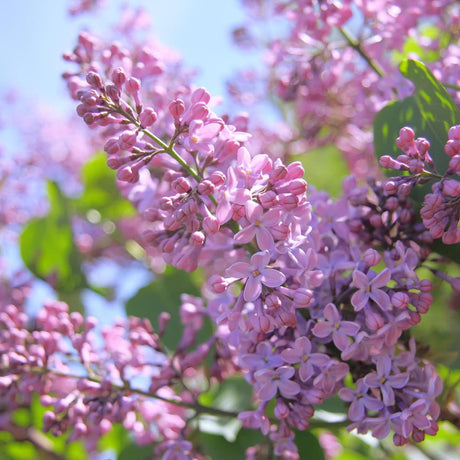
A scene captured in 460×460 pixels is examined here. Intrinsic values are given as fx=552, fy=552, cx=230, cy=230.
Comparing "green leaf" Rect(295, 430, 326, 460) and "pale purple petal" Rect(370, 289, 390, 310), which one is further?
"green leaf" Rect(295, 430, 326, 460)

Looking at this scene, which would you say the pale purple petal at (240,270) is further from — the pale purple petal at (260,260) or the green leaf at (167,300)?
the green leaf at (167,300)

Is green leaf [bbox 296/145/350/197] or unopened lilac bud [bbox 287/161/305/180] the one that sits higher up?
unopened lilac bud [bbox 287/161/305/180]

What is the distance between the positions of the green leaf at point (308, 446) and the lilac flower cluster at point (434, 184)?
0.68m

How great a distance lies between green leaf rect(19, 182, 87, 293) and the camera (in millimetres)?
2609

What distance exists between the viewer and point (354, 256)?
4.32 feet

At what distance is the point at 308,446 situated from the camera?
1508 mm

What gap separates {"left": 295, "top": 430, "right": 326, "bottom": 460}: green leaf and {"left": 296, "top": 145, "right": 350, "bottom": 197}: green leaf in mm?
1189

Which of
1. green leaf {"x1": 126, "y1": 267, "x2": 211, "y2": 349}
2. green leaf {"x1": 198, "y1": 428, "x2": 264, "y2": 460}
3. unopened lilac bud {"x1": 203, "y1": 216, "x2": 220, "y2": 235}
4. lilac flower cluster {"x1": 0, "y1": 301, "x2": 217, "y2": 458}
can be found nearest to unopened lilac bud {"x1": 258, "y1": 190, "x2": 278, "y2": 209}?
unopened lilac bud {"x1": 203, "y1": 216, "x2": 220, "y2": 235}

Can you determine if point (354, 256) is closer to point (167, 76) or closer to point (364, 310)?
point (364, 310)

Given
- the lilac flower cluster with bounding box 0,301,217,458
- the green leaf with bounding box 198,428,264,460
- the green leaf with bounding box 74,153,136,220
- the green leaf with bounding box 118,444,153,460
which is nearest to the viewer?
the lilac flower cluster with bounding box 0,301,217,458

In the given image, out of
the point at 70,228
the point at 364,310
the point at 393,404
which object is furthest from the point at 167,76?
the point at 393,404

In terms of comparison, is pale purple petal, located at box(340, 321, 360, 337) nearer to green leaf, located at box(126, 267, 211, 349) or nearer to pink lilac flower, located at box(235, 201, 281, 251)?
pink lilac flower, located at box(235, 201, 281, 251)

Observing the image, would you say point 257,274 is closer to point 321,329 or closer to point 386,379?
point 321,329

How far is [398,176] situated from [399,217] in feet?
0.35
